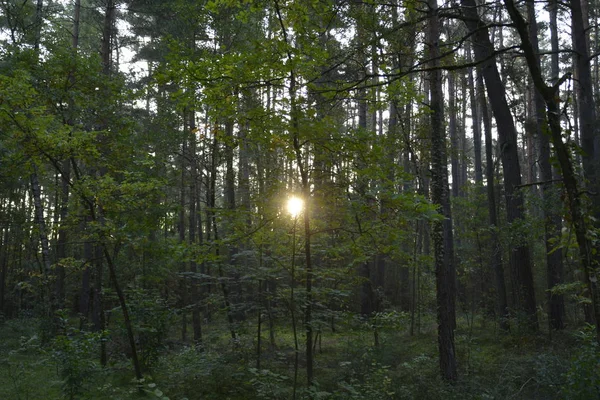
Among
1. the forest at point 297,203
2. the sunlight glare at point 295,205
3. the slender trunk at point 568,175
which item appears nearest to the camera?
the slender trunk at point 568,175

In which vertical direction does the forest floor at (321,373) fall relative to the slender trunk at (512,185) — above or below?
below

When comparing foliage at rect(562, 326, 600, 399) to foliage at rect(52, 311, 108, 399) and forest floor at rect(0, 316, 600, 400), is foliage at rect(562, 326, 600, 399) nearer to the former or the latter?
forest floor at rect(0, 316, 600, 400)

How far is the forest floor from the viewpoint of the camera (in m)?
5.56

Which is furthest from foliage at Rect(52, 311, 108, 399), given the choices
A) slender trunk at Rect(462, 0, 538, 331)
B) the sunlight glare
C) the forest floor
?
slender trunk at Rect(462, 0, 538, 331)

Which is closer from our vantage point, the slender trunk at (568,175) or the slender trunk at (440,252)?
the slender trunk at (568,175)

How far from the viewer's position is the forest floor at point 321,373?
18.2 ft

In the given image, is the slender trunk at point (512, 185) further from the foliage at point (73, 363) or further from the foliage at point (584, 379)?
the foliage at point (73, 363)

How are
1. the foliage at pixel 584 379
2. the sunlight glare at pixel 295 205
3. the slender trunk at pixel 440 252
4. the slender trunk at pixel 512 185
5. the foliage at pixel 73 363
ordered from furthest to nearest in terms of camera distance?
1. the slender trunk at pixel 512 185
2. the slender trunk at pixel 440 252
3. the foliage at pixel 73 363
4. the sunlight glare at pixel 295 205
5. the foliage at pixel 584 379

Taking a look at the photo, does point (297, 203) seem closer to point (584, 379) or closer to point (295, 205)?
point (295, 205)

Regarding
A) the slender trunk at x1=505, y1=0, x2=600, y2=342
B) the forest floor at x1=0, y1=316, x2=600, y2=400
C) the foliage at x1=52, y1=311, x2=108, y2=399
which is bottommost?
the forest floor at x1=0, y1=316, x2=600, y2=400

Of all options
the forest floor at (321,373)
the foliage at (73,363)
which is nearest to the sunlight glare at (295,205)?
the forest floor at (321,373)

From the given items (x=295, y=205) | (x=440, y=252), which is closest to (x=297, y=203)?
(x=295, y=205)

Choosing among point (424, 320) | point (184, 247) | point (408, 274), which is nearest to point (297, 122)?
point (184, 247)

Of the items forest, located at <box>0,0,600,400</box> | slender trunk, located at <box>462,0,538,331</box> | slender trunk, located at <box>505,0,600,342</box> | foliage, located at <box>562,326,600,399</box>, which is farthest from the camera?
slender trunk, located at <box>462,0,538,331</box>
